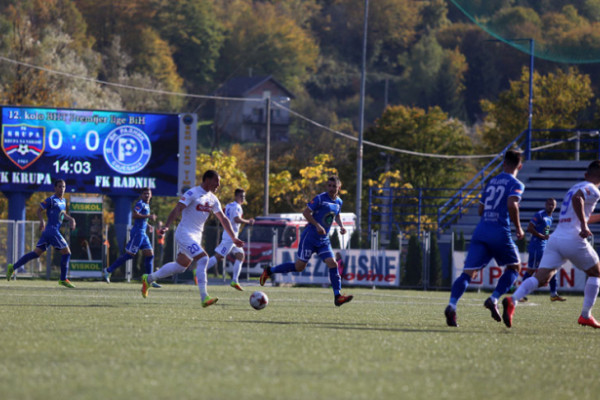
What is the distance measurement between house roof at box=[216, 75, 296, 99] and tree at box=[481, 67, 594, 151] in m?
48.0

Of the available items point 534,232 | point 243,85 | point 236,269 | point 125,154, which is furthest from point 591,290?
point 243,85

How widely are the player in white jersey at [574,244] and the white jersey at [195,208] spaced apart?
4.44 meters

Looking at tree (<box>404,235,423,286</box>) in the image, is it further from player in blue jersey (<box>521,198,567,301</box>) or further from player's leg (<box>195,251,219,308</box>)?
player's leg (<box>195,251,219,308</box>)

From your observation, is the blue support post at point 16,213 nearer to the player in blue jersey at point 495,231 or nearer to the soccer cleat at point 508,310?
the player in blue jersey at point 495,231

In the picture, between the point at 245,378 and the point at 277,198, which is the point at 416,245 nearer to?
the point at 245,378

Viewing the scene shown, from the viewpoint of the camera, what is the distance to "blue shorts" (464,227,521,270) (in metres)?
12.6

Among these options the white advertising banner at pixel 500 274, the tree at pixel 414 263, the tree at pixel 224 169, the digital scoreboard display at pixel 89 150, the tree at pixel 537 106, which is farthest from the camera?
the tree at pixel 537 106

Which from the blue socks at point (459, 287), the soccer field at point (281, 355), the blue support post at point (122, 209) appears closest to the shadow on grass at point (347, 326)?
the soccer field at point (281, 355)

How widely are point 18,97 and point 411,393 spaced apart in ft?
160

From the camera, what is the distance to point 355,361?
8.72 meters

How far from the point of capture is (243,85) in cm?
11000

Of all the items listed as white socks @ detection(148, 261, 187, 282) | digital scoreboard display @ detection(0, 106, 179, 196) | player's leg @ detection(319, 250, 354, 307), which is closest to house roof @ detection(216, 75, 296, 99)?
digital scoreboard display @ detection(0, 106, 179, 196)

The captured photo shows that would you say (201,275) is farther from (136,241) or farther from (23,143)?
(23,143)

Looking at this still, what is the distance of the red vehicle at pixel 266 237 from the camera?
111 feet
